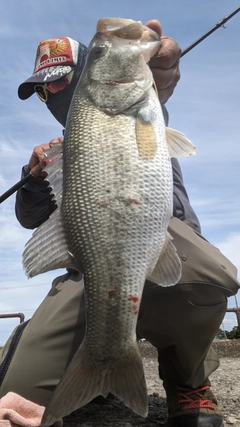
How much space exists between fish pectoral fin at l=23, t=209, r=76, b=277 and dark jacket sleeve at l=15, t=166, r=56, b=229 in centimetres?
140

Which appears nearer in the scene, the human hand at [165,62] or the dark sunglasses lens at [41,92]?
the human hand at [165,62]

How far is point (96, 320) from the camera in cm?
220

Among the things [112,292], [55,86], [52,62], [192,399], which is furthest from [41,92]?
[192,399]

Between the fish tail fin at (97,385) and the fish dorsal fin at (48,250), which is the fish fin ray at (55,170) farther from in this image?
the fish tail fin at (97,385)

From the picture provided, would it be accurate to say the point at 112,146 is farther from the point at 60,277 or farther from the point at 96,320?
the point at 60,277

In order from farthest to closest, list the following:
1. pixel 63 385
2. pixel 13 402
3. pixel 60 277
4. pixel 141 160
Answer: pixel 60 277
pixel 13 402
pixel 141 160
pixel 63 385

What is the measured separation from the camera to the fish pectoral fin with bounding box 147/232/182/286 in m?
2.26

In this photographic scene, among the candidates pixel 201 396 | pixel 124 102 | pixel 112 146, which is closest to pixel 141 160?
pixel 112 146

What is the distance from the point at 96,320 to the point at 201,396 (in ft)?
4.44

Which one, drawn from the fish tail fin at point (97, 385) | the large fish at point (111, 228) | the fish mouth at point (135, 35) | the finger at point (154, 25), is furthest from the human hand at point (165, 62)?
the fish tail fin at point (97, 385)

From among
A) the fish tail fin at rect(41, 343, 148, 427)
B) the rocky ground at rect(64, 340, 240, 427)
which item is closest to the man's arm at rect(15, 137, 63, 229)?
the rocky ground at rect(64, 340, 240, 427)

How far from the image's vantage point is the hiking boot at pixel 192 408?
118 inches

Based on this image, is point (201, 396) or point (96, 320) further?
point (201, 396)

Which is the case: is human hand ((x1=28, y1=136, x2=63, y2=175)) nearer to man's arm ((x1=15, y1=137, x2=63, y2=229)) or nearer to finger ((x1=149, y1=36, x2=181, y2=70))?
man's arm ((x1=15, y1=137, x2=63, y2=229))
